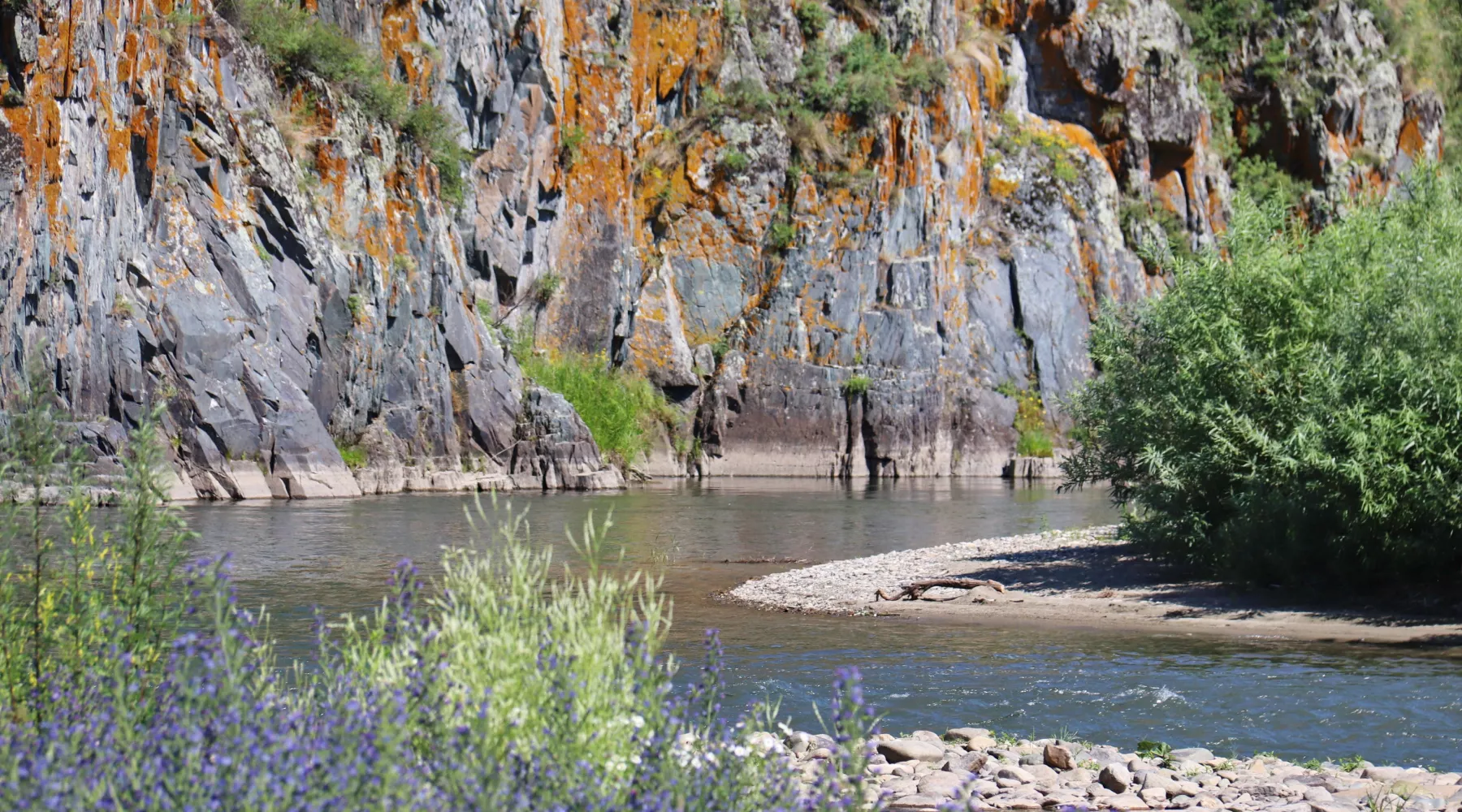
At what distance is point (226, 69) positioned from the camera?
3625 centimetres

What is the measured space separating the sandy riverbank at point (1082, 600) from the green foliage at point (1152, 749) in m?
5.66

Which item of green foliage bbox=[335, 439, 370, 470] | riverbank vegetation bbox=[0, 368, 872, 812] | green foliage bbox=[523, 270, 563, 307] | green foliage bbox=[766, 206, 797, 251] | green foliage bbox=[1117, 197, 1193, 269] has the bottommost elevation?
riverbank vegetation bbox=[0, 368, 872, 812]

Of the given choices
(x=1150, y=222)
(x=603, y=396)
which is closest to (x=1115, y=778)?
(x=603, y=396)

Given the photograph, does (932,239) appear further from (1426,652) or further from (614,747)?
(614,747)

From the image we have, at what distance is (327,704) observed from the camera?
5.39 m

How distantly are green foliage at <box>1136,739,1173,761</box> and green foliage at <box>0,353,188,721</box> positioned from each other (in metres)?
5.92

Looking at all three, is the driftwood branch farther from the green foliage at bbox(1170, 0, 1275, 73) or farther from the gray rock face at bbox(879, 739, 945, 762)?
the green foliage at bbox(1170, 0, 1275, 73)

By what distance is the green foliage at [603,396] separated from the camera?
48.0 meters

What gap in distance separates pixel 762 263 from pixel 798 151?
5.02 meters

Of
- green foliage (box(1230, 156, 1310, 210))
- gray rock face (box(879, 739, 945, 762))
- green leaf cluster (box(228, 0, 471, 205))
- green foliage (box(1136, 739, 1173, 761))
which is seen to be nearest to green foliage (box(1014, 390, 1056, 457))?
green foliage (box(1230, 156, 1310, 210))

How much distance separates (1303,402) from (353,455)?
26.7m

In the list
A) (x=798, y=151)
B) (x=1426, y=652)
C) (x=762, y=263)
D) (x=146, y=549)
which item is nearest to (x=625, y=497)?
(x=762, y=263)

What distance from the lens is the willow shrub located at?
49.6 ft

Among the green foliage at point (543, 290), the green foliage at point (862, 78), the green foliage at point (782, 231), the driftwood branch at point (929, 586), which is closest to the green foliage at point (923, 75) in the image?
the green foliage at point (862, 78)
